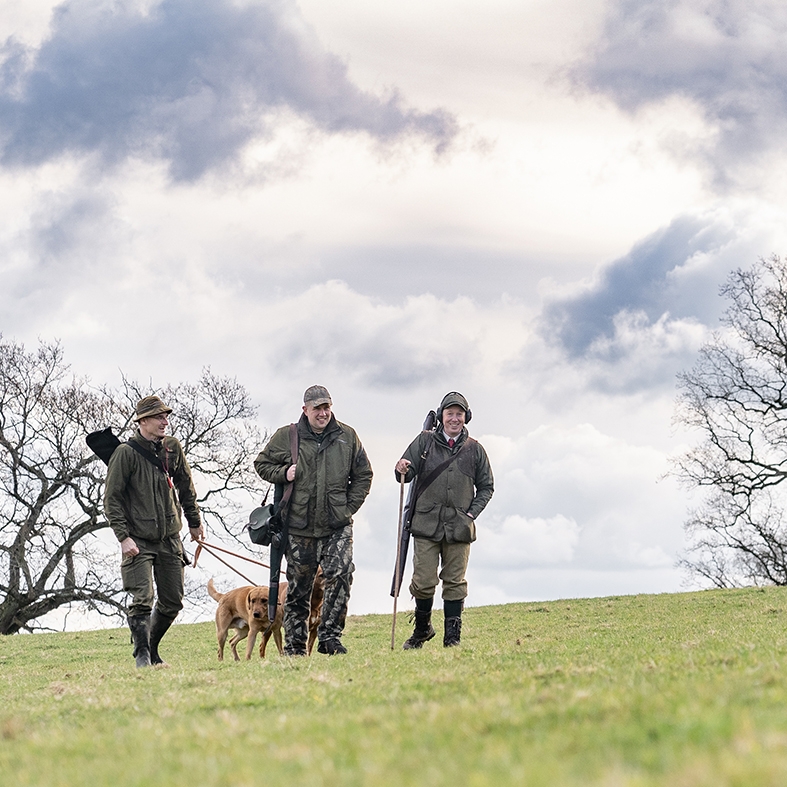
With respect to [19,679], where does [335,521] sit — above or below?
above

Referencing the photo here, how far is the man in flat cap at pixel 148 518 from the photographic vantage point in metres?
11.2

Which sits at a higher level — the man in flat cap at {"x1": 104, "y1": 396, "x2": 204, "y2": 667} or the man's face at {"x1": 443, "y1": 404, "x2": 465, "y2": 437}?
the man's face at {"x1": 443, "y1": 404, "x2": 465, "y2": 437}

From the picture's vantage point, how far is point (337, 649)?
38.7 feet

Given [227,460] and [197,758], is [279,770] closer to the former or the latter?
[197,758]

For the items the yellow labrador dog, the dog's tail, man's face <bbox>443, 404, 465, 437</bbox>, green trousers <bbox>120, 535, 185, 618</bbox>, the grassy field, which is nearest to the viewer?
the grassy field

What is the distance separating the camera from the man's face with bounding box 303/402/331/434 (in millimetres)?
11758

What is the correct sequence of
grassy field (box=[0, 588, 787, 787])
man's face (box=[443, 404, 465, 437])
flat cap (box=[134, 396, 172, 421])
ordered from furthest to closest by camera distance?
man's face (box=[443, 404, 465, 437]), flat cap (box=[134, 396, 172, 421]), grassy field (box=[0, 588, 787, 787])

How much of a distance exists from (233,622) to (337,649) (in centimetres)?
340

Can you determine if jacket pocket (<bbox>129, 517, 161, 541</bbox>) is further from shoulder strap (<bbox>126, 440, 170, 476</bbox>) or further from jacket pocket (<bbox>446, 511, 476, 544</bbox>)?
jacket pocket (<bbox>446, 511, 476, 544</bbox>)

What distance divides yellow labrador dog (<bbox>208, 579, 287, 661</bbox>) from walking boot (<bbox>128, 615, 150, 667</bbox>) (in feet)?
5.68

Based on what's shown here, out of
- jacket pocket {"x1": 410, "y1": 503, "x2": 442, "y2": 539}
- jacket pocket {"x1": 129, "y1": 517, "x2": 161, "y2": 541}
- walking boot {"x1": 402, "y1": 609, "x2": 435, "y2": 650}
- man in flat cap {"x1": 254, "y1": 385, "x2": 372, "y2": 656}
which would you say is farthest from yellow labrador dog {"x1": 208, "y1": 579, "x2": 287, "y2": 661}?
jacket pocket {"x1": 129, "y1": 517, "x2": 161, "y2": 541}

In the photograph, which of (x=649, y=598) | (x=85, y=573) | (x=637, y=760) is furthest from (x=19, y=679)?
(x=85, y=573)

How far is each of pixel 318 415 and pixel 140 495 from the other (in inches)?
88.7

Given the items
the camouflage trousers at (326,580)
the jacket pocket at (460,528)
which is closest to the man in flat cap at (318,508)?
the camouflage trousers at (326,580)
